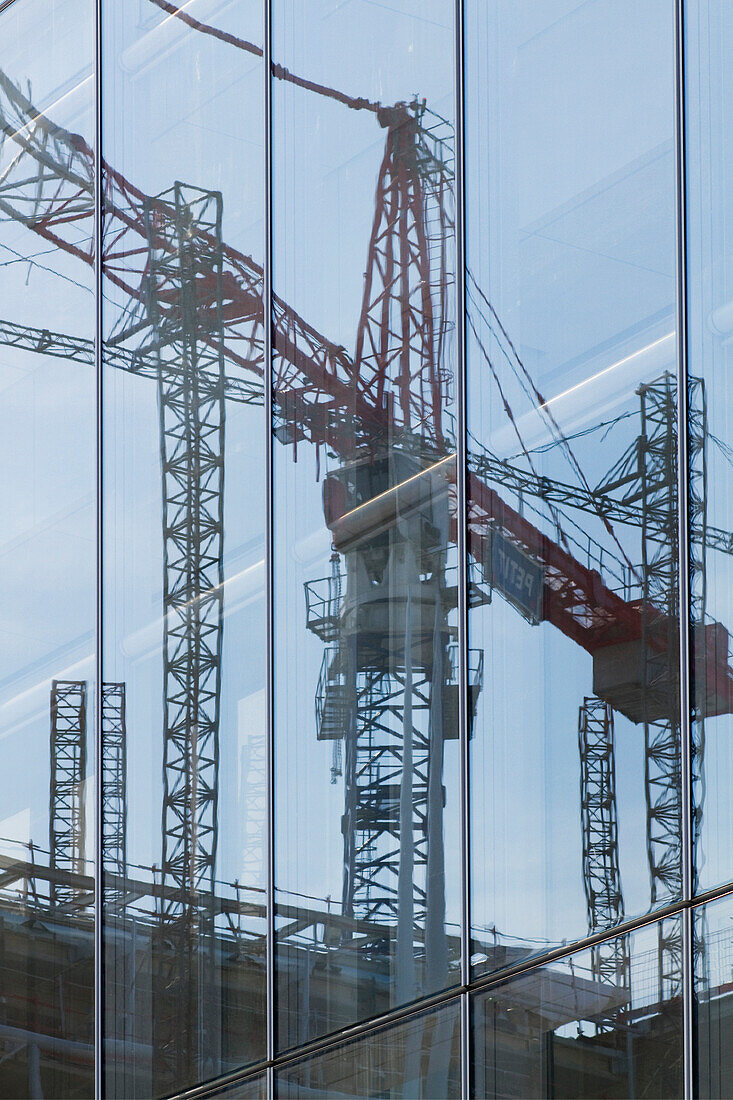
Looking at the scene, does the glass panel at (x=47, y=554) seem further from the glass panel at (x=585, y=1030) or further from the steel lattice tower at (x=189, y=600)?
the glass panel at (x=585, y=1030)

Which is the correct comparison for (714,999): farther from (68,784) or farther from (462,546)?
(68,784)

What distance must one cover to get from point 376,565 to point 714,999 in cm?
453

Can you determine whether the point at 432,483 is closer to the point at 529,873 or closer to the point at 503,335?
the point at 503,335

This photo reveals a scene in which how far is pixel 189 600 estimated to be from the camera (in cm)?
1235

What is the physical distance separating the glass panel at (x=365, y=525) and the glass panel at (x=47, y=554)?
2184 millimetres

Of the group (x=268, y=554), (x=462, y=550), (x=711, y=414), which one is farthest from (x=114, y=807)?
(x=711, y=414)

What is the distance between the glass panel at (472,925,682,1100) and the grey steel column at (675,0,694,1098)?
0.09 meters

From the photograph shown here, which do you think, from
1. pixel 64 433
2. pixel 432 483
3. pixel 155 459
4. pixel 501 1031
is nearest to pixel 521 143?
Answer: pixel 432 483

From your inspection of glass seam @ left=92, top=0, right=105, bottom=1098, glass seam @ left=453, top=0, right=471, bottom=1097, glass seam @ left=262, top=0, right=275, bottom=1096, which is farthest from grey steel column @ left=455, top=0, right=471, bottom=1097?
glass seam @ left=92, top=0, right=105, bottom=1098

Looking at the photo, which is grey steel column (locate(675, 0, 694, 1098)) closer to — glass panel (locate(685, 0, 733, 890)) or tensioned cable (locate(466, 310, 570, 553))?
glass panel (locate(685, 0, 733, 890))

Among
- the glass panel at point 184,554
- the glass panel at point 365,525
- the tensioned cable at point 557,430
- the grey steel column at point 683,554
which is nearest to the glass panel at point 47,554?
the glass panel at point 184,554

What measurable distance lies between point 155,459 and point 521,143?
447 cm

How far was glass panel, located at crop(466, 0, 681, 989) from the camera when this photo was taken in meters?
10.8

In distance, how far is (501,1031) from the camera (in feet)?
35.8
